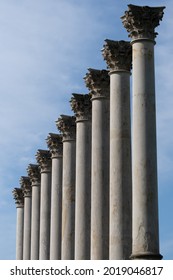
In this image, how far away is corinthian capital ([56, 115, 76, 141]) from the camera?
105 m

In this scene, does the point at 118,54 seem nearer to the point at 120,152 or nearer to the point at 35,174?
the point at 120,152

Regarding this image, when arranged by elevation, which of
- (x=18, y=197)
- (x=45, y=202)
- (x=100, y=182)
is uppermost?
(x=18, y=197)

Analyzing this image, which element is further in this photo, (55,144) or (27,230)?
(27,230)

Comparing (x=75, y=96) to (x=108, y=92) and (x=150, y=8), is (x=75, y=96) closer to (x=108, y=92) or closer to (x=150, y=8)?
(x=108, y=92)

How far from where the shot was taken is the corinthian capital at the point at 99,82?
291 ft

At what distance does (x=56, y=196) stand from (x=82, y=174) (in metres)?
15.9

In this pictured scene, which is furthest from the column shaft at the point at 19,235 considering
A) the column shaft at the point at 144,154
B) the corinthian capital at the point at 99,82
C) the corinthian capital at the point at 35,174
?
→ the column shaft at the point at 144,154

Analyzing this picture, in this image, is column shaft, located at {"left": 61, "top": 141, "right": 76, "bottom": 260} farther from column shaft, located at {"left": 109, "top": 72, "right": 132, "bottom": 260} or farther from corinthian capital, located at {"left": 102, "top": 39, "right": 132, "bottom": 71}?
corinthian capital, located at {"left": 102, "top": 39, "right": 132, "bottom": 71}

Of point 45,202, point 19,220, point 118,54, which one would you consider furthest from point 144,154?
point 19,220

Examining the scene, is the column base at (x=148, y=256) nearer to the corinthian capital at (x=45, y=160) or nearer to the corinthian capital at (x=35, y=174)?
the corinthian capital at (x=45, y=160)

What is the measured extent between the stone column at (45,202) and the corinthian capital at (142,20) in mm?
45135

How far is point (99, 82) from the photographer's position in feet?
292
